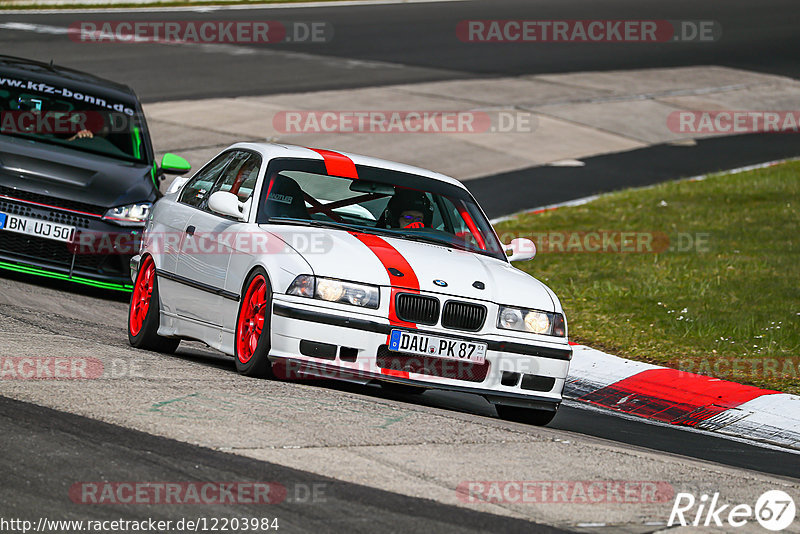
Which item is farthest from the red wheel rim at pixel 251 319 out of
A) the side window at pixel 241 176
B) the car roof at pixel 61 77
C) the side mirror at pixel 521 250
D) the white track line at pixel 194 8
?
A: the white track line at pixel 194 8

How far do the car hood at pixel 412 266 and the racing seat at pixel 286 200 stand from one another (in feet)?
0.81

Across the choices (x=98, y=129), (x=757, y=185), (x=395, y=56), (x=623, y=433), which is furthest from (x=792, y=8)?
(x=623, y=433)

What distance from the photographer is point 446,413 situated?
285 inches

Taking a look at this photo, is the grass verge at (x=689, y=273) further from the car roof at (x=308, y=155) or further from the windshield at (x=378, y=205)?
the car roof at (x=308, y=155)

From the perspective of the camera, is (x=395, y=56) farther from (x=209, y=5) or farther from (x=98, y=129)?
(x=98, y=129)

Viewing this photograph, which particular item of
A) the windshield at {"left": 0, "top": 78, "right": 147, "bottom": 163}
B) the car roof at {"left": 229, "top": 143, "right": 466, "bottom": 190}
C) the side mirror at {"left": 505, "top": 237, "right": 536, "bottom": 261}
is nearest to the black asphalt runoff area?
the windshield at {"left": 0, "top": 78, "right": 147, "bottom": 163}

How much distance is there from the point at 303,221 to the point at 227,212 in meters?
0.47

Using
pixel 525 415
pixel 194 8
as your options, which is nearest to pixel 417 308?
pixel 525 415

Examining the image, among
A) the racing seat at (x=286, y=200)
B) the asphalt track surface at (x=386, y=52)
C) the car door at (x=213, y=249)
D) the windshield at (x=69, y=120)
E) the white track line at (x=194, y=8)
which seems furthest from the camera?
the white track line at (x=194, y=8)

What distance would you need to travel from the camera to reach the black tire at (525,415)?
7.80 m

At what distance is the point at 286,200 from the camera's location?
823cm

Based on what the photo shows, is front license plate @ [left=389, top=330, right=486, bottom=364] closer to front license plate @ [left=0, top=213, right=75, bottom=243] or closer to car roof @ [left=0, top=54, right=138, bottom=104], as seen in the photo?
front license plate @ [left=0, top=213, right=75, bottom=243]

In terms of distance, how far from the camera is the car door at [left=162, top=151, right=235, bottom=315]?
8479mm

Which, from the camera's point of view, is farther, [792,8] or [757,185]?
[792,8]
